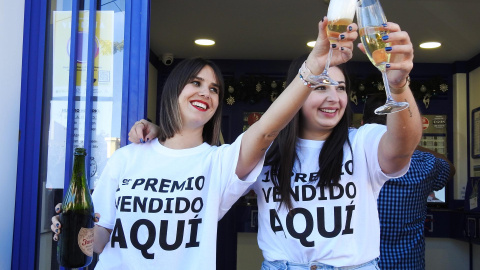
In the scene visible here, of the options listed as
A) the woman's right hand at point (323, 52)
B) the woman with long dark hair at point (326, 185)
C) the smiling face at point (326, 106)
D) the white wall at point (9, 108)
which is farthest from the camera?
the white wall at point (9, 108)

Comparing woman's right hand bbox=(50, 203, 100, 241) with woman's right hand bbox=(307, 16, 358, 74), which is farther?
woman's right hand bbox=(50, 203, 100, 241)

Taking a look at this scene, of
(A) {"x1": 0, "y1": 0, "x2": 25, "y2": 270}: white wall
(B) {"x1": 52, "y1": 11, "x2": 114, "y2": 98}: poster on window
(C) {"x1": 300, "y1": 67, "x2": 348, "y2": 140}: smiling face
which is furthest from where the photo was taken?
(B) {"x1": 52, "y1": 11, "x2": 114, "y2": 98}: poster on window

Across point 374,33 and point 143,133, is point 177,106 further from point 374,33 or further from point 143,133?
point 374,33

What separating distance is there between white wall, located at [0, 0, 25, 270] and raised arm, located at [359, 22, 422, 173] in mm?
1622

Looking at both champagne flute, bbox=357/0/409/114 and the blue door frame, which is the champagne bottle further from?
champagne flute, bbox=357/0/409/114

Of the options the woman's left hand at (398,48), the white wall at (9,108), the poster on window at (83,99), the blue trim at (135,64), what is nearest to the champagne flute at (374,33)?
the woman's left hand at (398,48)

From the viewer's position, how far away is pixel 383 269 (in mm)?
2564

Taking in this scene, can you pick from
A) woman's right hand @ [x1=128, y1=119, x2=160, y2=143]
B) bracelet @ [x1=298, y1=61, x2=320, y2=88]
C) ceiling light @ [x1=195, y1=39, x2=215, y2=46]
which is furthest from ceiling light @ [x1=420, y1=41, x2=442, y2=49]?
bracelet @ [x1=298, y1=61, x2=320, y2=88]

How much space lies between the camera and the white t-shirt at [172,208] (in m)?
1.63

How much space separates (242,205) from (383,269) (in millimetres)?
2890

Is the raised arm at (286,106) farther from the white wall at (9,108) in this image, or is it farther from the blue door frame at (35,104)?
the white wall at (9,108)

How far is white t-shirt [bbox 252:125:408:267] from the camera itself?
159cm

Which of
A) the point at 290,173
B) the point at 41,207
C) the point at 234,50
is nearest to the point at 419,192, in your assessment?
the point at 290,173

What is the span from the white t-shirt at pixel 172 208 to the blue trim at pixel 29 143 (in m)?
0.71
